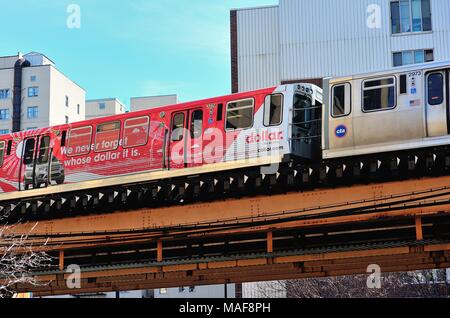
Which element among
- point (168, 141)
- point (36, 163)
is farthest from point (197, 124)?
point (36, 163)

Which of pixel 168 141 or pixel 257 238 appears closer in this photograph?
pixel 168 141

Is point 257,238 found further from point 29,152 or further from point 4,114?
point 4,114

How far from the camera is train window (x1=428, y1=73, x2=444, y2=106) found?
15023mm

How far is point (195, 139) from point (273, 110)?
93.8 inches

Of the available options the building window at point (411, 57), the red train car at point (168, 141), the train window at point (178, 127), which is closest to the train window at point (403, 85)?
the red train car at point (168, 141)

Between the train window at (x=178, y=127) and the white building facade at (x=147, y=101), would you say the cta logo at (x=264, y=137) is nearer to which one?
the train window at (x=178, y=127)

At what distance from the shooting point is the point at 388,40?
36688 millimetres

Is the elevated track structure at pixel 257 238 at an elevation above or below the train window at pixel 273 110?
below

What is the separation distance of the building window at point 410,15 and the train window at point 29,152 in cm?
2349

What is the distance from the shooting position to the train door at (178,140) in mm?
17688

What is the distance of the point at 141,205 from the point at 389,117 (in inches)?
296

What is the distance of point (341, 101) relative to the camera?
16125 millimetres

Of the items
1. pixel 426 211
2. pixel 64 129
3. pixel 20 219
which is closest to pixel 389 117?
pixel 426 211

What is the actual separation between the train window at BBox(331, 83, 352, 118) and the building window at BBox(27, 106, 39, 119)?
199 ft
